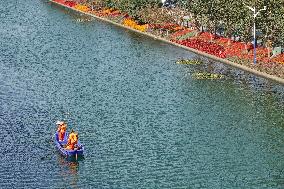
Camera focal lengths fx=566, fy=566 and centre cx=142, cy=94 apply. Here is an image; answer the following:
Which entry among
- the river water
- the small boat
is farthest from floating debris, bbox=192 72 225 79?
the small boat

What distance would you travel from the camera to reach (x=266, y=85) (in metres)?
71.6

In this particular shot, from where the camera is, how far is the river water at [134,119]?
45844 millimetres

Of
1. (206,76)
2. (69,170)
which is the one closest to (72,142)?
(69,170)

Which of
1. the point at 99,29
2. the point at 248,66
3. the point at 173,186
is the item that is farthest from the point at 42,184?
the point at 99,29

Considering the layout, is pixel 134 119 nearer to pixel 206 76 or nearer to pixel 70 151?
pixel 70 151

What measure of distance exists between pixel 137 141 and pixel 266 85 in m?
25.3

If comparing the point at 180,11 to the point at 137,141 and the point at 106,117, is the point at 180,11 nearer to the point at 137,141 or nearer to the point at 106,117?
the point at 106,117

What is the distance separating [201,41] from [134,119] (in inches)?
1500

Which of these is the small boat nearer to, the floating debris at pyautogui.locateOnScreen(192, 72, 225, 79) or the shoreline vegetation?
the floating debris at pyautogui.locateOnScreen(192, 72, 225, 79)

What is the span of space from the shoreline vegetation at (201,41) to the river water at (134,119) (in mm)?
2429

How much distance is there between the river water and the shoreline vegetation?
2.43 m

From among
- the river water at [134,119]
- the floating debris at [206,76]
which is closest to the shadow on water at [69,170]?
the river water at [134,119]

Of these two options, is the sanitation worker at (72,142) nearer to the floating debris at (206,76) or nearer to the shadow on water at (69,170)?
the shadow on water at (69,170)

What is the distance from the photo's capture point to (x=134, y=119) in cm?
5925
